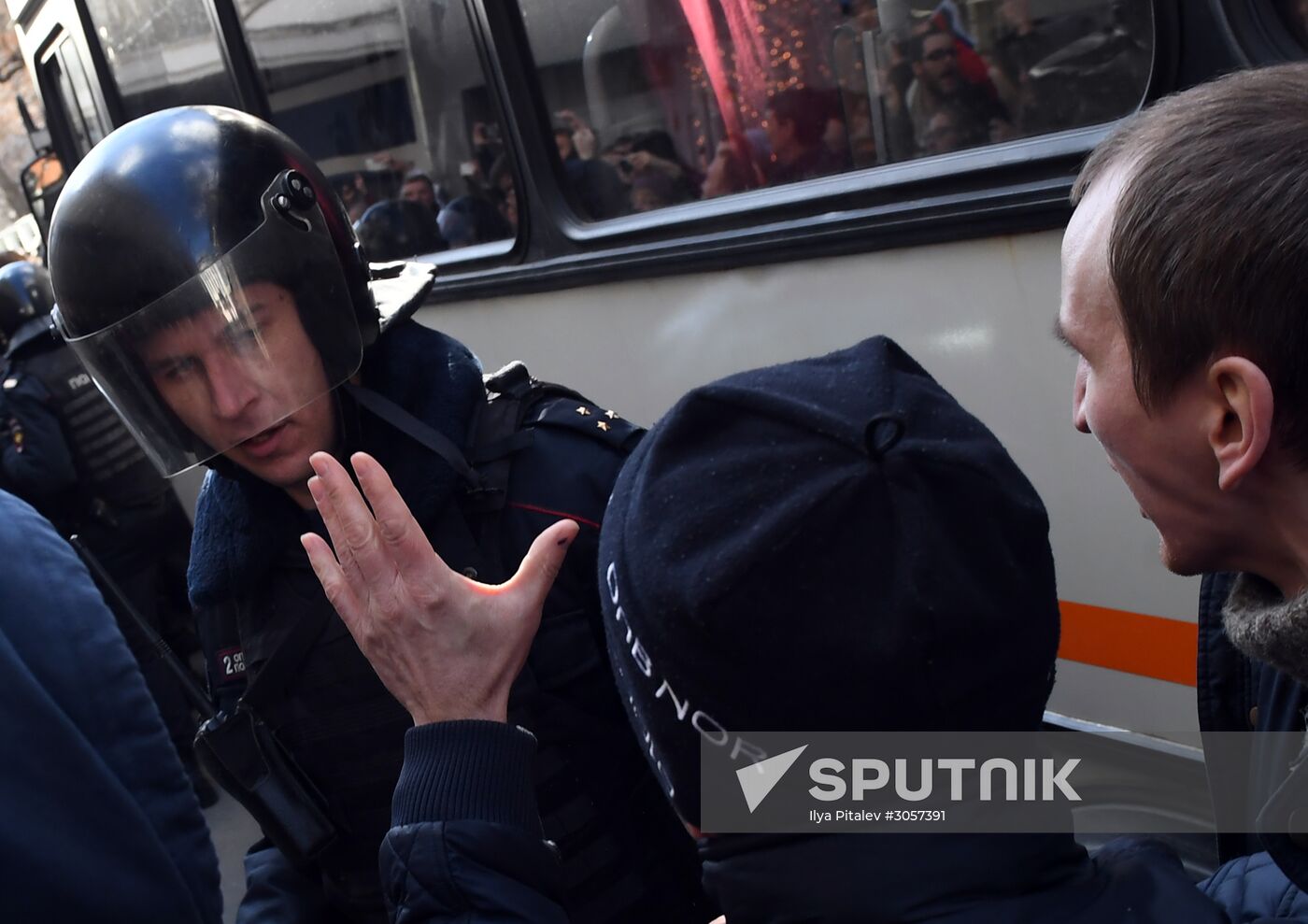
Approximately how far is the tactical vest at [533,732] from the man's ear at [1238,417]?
88cm

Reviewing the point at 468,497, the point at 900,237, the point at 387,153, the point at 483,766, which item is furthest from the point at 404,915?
the point at 387,153

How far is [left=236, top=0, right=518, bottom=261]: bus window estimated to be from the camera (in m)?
3.50

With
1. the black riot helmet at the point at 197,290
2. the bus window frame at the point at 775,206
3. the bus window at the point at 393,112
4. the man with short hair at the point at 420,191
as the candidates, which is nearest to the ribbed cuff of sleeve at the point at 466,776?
the black riot helmet at the point at 197,290

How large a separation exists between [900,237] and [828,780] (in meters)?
1.49

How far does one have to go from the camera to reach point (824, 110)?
254 centimetres

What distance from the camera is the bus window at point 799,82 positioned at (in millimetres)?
2047

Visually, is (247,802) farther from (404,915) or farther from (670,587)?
(670,587)

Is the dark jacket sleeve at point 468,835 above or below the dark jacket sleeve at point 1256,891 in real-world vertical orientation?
above

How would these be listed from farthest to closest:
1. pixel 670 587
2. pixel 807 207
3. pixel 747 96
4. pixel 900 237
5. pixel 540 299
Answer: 1. pixel 540 299
2. pixel 747 96
3. pixel 807 207
4. pixel 900 237
5. pixel 670 587

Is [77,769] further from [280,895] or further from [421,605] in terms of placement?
[280,895]

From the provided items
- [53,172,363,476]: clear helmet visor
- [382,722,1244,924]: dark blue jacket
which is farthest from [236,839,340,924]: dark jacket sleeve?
[382,722,1244,924]: dark blue jacket

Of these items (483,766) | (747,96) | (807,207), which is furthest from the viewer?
(747,96)

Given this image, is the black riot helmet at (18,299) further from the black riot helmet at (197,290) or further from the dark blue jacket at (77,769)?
the dark blue jacket at (77,769)

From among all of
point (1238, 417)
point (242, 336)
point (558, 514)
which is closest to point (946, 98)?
point (558, 514)
